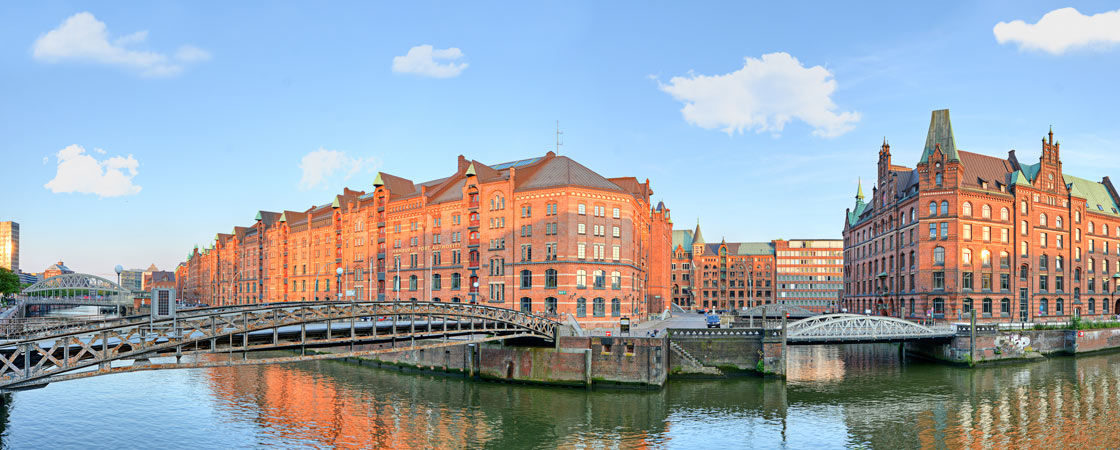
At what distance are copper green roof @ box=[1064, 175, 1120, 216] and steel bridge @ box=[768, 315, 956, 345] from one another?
5340cm

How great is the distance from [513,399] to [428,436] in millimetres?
10473

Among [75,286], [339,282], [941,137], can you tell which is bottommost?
[75,286]

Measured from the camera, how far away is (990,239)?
90875 mm

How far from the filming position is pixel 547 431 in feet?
133

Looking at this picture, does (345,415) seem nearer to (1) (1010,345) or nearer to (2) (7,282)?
(1) (1010,345)

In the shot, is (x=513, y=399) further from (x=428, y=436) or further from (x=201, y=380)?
(x=201, y=380)

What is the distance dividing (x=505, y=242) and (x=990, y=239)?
208 feet

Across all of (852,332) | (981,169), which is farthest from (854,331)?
(981,169)

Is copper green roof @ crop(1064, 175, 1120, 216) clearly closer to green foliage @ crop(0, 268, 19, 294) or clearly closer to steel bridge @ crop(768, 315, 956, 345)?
steel bridge @ crop(768, 315, 956, 345)

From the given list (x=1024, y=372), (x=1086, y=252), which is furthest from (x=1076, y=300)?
(x=1024, y=372)

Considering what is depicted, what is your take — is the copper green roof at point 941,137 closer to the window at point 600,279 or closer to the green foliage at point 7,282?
the window at point 600,279

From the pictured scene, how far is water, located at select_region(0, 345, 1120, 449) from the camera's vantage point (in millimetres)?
38344

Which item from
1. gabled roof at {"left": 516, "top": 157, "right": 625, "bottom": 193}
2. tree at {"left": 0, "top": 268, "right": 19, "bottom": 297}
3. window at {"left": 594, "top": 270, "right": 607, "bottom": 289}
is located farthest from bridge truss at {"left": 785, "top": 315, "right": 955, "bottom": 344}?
tree at {"left": 0, "top": 268, "right": 19, "bottom": 297}

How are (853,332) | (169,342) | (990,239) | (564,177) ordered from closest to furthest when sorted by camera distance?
(169,342) → (853,332) → (564,177) → (990,239)
